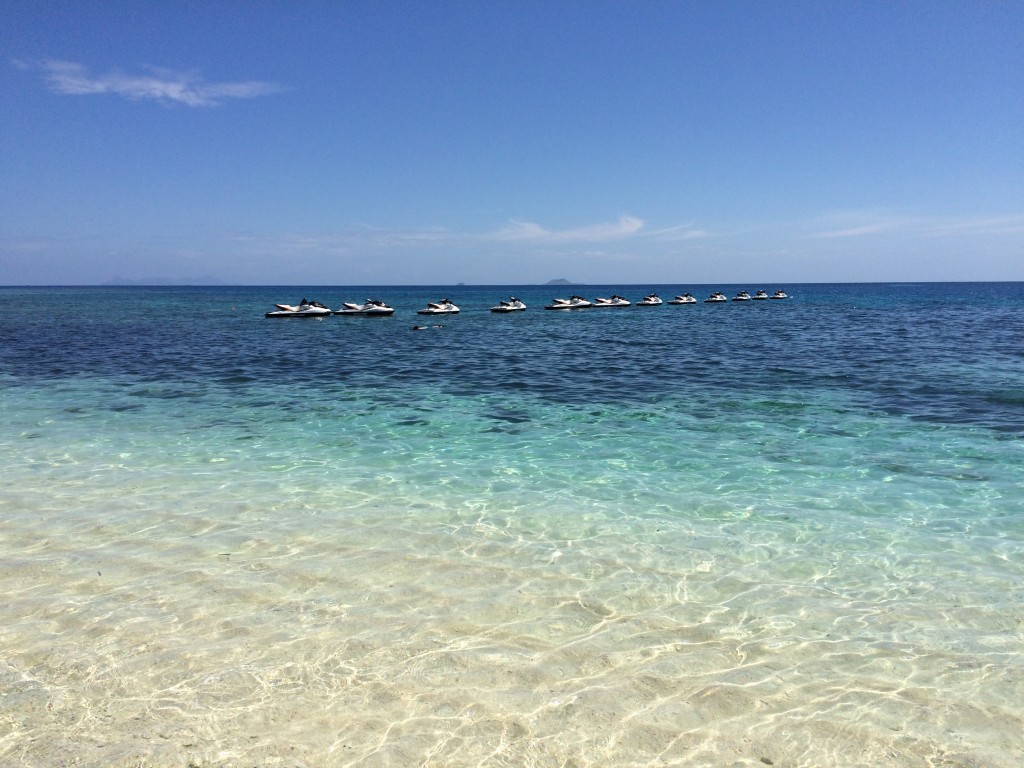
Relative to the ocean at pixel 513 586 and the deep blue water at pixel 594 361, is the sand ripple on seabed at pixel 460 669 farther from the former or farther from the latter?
the deep blue water at pixel 594 361

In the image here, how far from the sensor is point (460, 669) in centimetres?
497

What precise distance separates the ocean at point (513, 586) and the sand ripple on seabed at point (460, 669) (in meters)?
0.02

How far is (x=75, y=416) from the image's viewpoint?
1484cm

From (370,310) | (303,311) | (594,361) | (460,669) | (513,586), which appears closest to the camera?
(460,669)

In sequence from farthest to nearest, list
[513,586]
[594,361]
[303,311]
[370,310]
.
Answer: [370,310]
[303,311]
[594,361]
[513,586]

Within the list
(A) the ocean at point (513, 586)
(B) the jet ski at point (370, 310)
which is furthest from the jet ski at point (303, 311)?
(A) the ocean at point (513, 586)

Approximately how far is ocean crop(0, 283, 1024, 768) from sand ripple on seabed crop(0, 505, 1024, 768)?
0.08 feet

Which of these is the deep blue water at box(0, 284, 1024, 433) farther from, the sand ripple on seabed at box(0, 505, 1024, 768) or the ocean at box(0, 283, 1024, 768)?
the sand ripple on seabed at box(0, 505, 1024, 768)

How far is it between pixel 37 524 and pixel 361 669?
18.9ft

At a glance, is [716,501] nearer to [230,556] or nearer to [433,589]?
[433,589]

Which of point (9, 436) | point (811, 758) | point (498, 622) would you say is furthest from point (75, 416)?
point (811, 758)

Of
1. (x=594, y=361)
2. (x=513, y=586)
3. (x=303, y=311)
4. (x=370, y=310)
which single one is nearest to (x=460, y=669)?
(x=513, y=586)

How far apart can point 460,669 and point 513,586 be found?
60.1 inches

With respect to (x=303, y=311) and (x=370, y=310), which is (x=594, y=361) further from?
(x=370, y=310)
